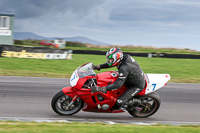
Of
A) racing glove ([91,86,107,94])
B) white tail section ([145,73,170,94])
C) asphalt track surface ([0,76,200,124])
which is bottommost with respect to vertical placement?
asphalt track surface ([0,76,200,124])

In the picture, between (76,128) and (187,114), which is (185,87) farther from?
(76,128)

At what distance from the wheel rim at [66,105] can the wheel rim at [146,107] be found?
1.36 metres

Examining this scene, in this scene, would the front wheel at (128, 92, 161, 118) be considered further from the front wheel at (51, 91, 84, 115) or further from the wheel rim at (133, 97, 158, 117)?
the front wheel at (51, 91, 84, 115)

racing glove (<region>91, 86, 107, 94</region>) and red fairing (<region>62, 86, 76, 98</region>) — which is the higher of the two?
racing glove (<region>91, 86, 107, 94</region>)

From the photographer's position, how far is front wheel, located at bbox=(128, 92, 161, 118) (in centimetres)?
670

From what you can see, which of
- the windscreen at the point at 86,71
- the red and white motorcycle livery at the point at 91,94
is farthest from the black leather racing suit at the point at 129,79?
the windscreen at the point at 86,71

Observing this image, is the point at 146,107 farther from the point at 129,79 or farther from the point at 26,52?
the point at 26,52

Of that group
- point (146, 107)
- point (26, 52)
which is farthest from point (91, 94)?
point (26, 52)

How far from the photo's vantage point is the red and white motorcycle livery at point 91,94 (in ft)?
20.7

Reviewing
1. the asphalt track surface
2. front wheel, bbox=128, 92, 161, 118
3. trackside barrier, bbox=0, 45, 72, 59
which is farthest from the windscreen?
trackside barrier, bbox=0, 45, 72, 59

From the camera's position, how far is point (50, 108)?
7375 millimetres

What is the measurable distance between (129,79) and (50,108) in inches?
88.6

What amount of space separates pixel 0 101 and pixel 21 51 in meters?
12.5

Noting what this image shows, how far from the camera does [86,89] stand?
6.28 meters
